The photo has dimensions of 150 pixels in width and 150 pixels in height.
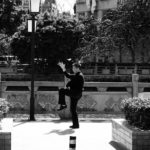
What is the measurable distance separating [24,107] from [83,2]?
134 ft

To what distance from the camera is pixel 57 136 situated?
1030cm

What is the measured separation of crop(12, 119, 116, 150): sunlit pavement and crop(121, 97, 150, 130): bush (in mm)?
963

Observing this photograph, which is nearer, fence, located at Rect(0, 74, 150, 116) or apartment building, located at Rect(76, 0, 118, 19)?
fence, located at Rect(0, 74, 150, 116)

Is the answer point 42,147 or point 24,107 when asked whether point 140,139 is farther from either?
point 24,107

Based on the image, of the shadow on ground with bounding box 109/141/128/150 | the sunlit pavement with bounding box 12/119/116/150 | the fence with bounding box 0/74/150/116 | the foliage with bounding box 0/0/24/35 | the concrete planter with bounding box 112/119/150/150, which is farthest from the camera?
the foliage with bounding box 0/0/24/35

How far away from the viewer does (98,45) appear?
4119cm

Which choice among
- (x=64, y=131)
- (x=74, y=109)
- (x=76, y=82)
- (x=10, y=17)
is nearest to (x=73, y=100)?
(x=74, y=109)

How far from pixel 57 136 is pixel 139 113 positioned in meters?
3.06

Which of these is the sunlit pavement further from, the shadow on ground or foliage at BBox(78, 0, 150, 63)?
foliage at BBox(78, 0, 150, 63)

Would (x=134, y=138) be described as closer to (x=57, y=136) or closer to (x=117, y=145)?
(x=117, y=145)

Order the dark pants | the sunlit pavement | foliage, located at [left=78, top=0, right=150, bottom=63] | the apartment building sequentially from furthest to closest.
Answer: the apartment building < foliage, located at [left=78, top=0, right=150, bottom=63] < the dark pants < the sunlit pavement

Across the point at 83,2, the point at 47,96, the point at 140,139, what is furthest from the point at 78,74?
the point at 83,2

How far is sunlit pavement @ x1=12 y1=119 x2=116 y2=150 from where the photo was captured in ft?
29.2

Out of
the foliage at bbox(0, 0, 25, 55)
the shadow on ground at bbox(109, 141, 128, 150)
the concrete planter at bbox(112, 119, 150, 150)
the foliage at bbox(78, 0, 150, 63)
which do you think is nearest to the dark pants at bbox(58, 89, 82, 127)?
the shadow on ground at bbox(109, 141, 128, 150)
